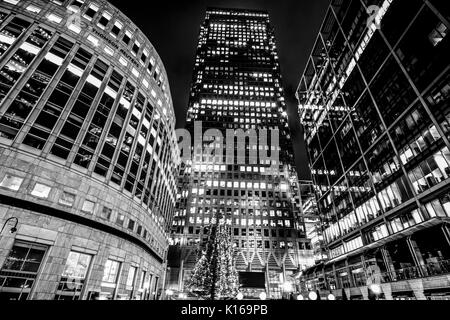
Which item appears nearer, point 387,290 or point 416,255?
point 416,255

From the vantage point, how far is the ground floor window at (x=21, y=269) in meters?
16.4

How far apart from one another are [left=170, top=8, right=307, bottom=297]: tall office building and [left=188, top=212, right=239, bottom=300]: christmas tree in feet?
23.8

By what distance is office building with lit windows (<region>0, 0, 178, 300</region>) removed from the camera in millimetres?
18469

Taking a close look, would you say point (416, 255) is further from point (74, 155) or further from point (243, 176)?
point (243, 176)

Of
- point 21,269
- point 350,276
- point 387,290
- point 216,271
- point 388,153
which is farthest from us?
point 350,276

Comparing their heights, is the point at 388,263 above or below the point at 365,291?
above

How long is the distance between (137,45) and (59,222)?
30.3 m

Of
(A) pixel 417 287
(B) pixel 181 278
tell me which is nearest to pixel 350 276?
(A) pixel 417 287

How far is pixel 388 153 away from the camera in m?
31.9

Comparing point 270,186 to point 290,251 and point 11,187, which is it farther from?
point 11,187

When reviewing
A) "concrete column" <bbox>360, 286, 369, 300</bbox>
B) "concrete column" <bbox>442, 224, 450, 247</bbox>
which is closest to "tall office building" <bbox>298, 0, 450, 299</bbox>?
"concrete column" <bbox>442, 224, 450, 247</bbox>

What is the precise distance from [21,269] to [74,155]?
1058 centimetres

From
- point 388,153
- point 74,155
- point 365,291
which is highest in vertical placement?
point 388,153

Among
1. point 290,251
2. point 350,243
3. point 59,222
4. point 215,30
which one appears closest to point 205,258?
point 59,222
